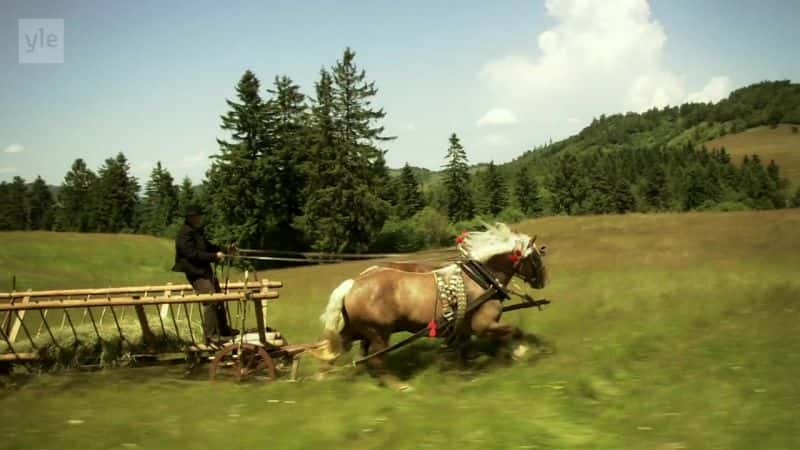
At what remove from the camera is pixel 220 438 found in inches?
227

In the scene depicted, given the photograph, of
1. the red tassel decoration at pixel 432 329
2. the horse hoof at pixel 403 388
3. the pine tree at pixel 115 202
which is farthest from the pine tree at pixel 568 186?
the horse hoof at pixel 403 388

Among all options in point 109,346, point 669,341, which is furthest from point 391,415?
point 109,346

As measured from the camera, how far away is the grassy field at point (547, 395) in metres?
5.44

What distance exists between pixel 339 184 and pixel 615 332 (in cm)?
3661

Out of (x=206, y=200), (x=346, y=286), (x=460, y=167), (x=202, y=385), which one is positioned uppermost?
(x=460, y=167)

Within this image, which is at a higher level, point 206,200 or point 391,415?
point 206,200

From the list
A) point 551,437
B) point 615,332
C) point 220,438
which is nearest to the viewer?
point 551,437

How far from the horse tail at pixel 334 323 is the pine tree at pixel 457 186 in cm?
6771

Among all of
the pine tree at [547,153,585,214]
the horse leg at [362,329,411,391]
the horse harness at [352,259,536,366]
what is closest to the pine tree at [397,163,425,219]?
the pine tree at [547,153,585,214]

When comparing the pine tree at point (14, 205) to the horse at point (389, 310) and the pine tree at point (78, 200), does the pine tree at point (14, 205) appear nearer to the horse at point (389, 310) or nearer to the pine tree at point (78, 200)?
the pine tree at point (78, 200)

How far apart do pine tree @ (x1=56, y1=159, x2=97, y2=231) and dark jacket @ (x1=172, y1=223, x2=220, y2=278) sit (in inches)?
3187

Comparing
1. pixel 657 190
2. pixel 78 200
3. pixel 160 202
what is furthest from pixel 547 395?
pixel 657 190

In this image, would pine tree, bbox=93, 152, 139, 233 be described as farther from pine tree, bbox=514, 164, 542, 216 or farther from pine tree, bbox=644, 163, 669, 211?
pine tree, bbox=644, 163, 669, 211

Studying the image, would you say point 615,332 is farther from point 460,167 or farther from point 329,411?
point 460,167
